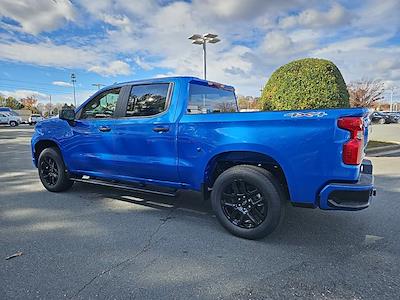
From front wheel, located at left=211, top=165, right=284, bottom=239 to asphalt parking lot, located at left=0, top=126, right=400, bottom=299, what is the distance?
0.18 meters

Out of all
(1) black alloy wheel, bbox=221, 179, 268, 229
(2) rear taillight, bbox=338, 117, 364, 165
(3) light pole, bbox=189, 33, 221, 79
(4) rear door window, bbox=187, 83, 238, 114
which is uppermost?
(3) light pole, bbox=189, 33, 221, 79

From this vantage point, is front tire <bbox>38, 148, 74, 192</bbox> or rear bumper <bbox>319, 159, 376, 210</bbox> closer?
rear bumper <bbox>319, 159, 376, 210</bbox>

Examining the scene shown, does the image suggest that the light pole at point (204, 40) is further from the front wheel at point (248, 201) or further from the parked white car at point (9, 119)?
the parked white car at point (9, 119)

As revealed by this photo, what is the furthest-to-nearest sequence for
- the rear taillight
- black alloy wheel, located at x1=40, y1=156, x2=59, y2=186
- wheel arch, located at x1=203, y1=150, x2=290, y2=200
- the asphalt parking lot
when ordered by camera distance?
black alloy wheel, located at x1=40, y1=156, x2=59, y2=186, wheel arch, located at x1=203, y1=150, x2=290, y2=200, the rear taillight, the asphalt parking lot

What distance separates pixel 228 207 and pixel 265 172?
2.11 ft

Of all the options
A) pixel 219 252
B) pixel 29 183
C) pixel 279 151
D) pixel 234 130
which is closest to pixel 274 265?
pixel 219 252

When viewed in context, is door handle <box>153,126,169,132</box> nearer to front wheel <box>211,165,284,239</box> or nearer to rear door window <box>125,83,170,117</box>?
rear door window <box>125,83,170,117</box>

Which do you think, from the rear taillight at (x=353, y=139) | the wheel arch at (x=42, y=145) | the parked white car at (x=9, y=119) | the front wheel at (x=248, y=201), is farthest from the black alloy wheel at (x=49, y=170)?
the parked white car at (x=9, y=119)

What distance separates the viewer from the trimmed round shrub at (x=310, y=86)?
8922 mm

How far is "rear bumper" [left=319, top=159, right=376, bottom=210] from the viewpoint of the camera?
9.53 feet

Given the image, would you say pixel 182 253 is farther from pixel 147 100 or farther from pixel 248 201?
pixel 147 100

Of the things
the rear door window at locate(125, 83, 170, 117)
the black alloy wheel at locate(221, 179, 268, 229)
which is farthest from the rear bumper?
the rear door window at locate(125, 83, 170, 117)

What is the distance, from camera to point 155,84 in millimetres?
4230

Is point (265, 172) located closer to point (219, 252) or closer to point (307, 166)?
point (307, 166)
